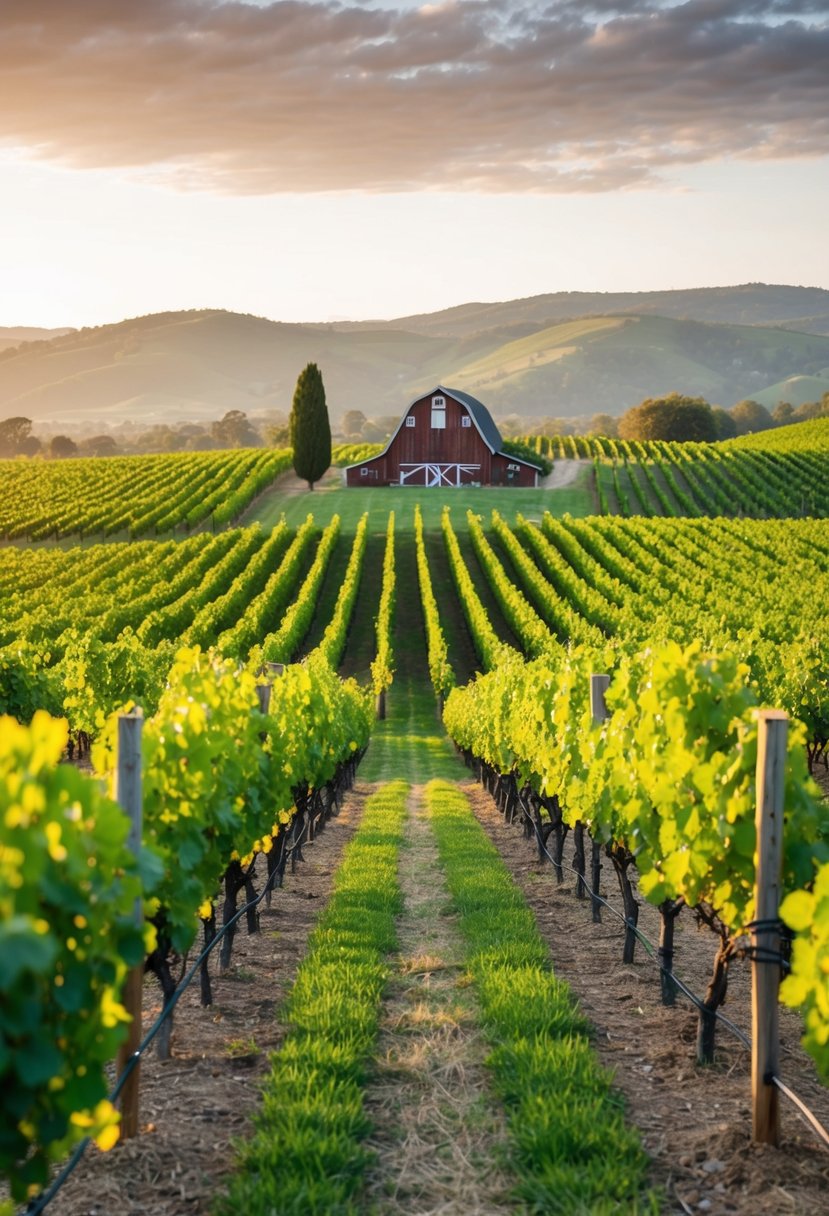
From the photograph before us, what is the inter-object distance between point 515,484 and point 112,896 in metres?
70.2

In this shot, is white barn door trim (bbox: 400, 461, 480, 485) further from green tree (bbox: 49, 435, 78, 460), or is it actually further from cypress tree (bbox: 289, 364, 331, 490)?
green tree (bbox: 49, 435, 78, 460)

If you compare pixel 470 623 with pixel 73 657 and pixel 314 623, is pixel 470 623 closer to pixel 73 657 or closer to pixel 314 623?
pixel 314 623

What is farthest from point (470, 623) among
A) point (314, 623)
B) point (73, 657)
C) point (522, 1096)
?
point (522, 1096)

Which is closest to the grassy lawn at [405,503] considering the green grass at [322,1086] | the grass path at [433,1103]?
the green grass at [322,1086]

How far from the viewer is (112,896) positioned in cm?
376

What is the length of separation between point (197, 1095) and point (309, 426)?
63.0 m

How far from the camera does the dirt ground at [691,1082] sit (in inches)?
206

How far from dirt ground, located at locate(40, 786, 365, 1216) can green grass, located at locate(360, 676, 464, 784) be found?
1697 centimetres

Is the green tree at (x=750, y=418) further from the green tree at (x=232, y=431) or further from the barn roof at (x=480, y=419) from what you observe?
the barn roof at (x=480, y=419)

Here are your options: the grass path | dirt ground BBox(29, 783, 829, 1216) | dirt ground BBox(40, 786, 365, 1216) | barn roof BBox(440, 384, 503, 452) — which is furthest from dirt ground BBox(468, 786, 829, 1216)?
barn roof BBox(440, 384, 503, 452)

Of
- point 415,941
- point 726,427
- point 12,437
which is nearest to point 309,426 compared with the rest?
point 415,941

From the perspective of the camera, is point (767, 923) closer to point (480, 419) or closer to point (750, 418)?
point (480, 419)

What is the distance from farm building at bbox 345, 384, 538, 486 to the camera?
238ft

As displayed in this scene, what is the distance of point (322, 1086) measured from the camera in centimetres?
596
